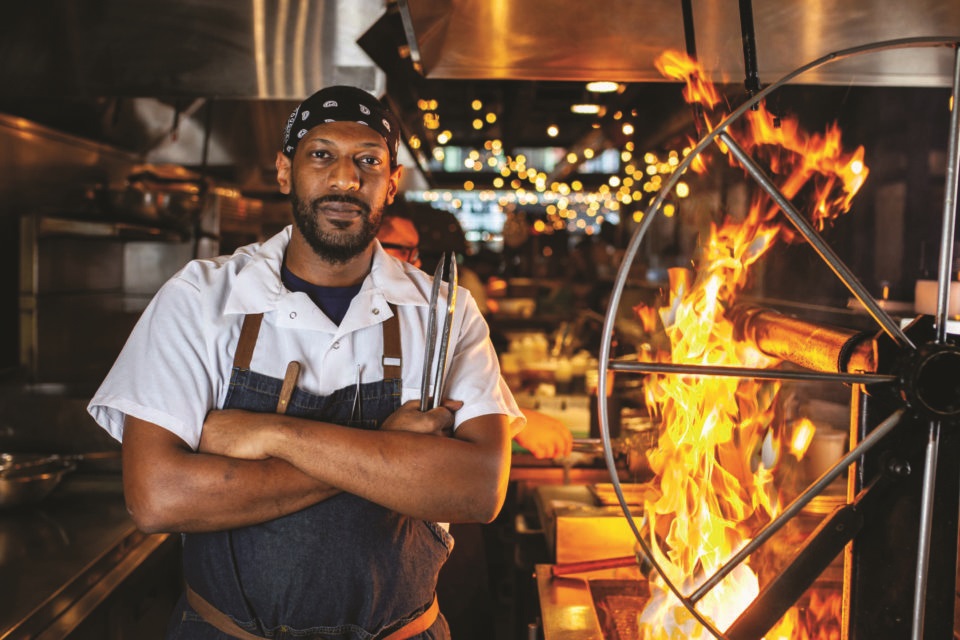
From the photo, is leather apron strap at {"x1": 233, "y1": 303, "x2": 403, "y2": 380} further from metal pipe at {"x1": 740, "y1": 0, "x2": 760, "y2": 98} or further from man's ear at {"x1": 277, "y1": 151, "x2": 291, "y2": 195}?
metal pipe at {"x1": 740, "y1": 0, "x2": 760, "y2": 98}

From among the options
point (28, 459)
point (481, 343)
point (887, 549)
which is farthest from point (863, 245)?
point (28, 459)

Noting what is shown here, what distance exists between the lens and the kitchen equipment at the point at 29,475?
8.63 ft

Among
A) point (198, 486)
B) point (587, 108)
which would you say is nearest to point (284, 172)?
point (198, 486)

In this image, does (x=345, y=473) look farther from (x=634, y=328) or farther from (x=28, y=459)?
(x=634, y=328)

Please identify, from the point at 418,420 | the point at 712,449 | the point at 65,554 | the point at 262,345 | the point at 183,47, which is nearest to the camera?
the point at 418,420

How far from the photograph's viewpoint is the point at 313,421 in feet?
4.91

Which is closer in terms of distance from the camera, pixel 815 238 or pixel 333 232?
pixel 815 238

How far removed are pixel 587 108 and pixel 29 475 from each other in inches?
112

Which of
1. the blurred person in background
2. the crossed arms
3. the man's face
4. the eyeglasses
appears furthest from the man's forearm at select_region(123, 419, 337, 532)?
the eyeglasses

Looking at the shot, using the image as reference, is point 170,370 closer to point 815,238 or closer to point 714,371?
point 714,371

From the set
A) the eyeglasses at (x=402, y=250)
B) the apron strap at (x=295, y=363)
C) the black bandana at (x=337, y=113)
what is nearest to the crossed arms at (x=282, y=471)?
the apron strap at (x=295, y=363)

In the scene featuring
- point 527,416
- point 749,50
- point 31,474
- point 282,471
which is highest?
point 749,50

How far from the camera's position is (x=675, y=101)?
11.5 ft

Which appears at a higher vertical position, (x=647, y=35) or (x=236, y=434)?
(x=647, y=35)
